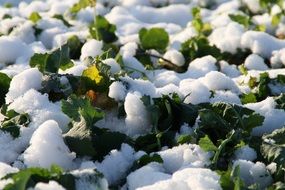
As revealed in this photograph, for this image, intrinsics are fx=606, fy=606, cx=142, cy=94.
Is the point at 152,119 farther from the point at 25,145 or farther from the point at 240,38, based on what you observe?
the point at 240,38

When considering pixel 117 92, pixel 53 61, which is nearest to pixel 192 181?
pixel 117 92

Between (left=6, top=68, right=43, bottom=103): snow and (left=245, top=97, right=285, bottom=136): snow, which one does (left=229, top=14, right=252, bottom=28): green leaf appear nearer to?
(left=245, top=97, right=285, bottom=136): snow

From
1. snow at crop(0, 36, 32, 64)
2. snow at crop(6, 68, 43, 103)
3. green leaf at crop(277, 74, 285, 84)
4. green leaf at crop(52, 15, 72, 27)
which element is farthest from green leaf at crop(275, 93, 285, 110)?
green leaf at crop(52, 15, 72, 27)

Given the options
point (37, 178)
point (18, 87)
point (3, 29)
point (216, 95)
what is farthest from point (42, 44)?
point (37, 178)

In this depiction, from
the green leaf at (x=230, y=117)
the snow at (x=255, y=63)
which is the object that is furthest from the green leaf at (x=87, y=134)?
A: the snow at (x=255, y=63)

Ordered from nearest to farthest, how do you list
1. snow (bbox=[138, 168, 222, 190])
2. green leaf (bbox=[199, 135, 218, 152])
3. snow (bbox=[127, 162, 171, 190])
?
snow (bbox=[138, 168, 222, 190]), snow (bbox=[127, 162, 171, 190]), green leaf (bbox=[199, 135, 218, 152])

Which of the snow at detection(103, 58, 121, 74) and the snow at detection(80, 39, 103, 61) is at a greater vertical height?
the snow at detection(103, 58, 121, 74)

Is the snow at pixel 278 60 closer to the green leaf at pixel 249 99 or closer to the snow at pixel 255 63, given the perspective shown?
the snow at pixel 255 63

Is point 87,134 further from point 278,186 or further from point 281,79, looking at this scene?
point 281,79
